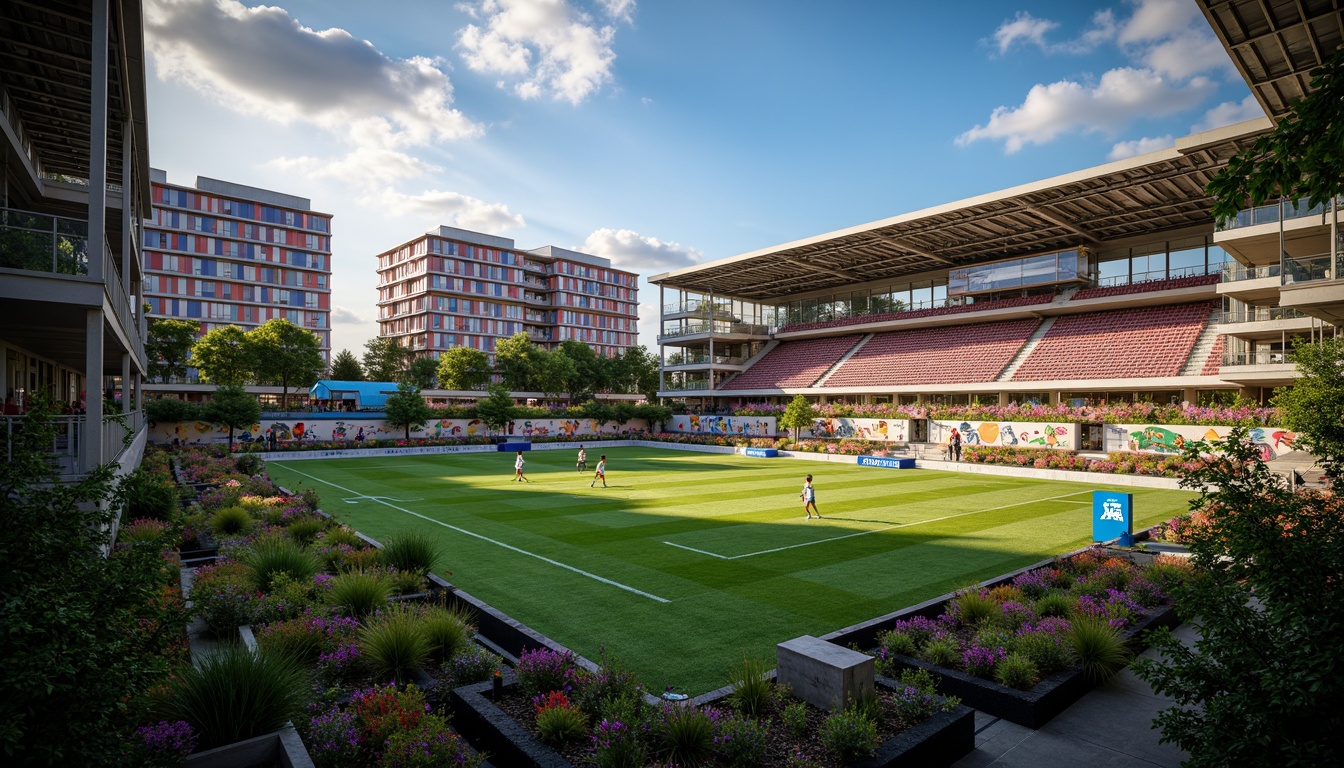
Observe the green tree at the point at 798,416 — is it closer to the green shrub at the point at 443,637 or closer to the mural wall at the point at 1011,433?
the mural wall at the point at 1011,433

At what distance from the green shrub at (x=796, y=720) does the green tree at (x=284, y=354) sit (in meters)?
74.5

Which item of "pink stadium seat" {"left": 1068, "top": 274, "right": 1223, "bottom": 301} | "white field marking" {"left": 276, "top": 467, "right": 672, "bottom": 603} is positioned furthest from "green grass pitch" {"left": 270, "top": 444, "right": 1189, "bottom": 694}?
"pink stadium seat" {"left": 1068, "top": 274, "right": 1223, "bottom": 301}

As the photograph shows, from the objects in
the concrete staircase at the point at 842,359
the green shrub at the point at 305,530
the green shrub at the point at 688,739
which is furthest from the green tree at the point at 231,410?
the green shrub at the point at 688,739

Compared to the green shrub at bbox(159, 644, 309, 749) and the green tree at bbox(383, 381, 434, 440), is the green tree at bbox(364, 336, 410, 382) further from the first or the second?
the green shrub at bbox(159, 644, 309, 749)

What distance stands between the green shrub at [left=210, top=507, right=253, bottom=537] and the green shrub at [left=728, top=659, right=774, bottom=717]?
1414 centimetres

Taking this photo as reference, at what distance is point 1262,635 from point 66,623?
8.69m

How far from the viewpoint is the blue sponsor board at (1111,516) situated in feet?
56.9

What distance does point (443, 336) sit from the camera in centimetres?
10412

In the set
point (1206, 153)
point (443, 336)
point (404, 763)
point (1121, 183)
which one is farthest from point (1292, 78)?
point (443, 336)

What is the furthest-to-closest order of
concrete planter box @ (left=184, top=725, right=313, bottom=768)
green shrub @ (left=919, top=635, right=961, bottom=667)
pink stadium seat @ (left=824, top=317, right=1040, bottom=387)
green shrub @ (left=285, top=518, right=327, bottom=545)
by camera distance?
pink stadium seat @ (left=824, top=317, right=1040, bottom=387), green shrub @ (left=285, top=518, right=327, bottom=545), green shrub @ (left=919, top=635, right=961, bottom=667), concrete planter box @ (left=184, top=725, right=313, bottom=768)

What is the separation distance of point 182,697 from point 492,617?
462cm

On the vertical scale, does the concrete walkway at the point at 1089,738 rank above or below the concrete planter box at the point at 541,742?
below

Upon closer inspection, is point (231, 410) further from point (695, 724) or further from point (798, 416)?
point (695, 724)

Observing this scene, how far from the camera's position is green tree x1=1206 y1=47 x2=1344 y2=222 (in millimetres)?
6949
